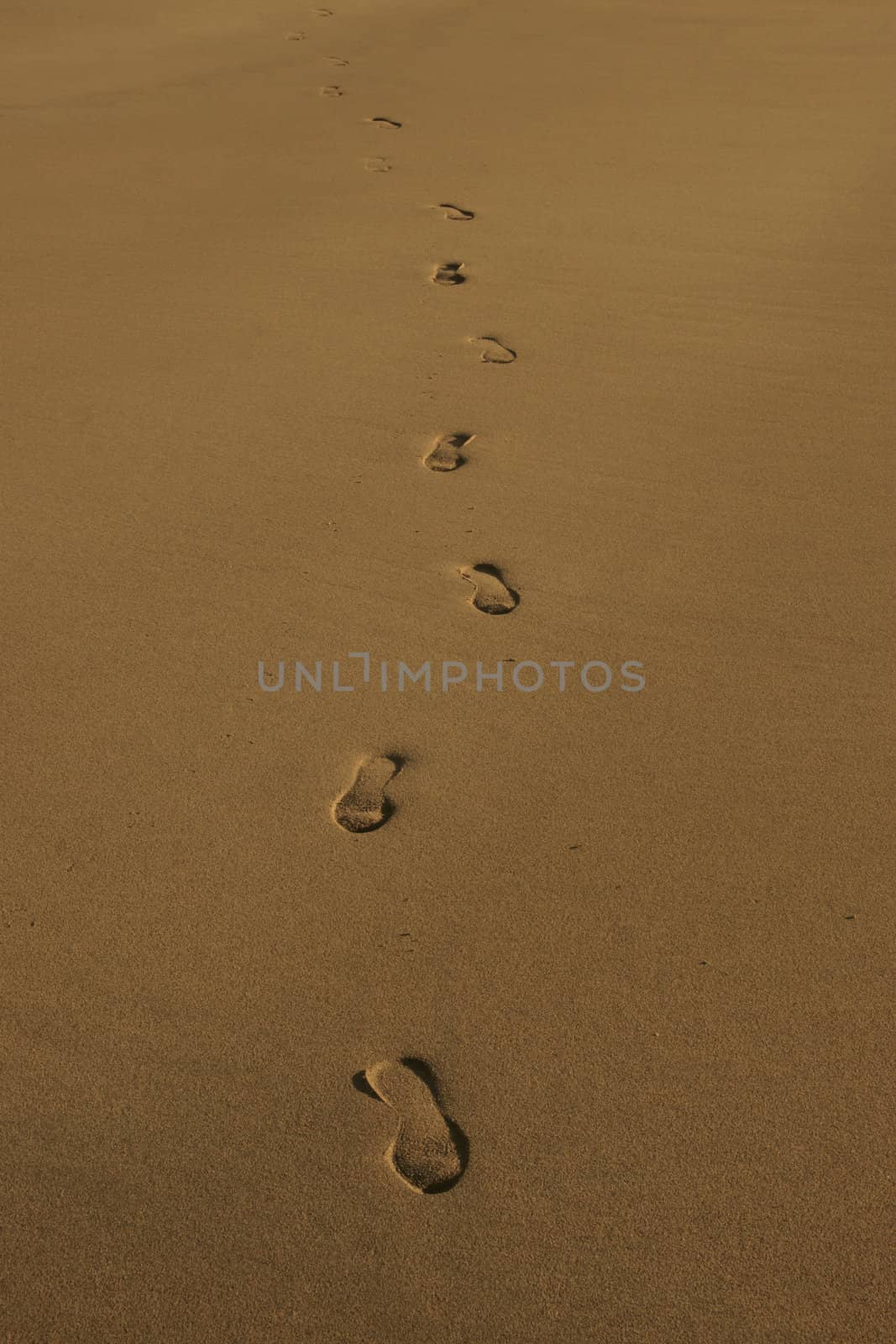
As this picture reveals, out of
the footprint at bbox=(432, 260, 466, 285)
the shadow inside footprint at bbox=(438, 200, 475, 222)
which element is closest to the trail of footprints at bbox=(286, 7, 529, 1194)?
the footprint at bbox=(432, 260, 466, 285)

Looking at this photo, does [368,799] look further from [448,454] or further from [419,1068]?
[448,454]

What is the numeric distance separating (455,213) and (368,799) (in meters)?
2.81

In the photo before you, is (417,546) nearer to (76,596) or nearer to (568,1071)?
(76,596)

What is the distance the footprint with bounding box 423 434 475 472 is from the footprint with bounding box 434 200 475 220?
1556 mm

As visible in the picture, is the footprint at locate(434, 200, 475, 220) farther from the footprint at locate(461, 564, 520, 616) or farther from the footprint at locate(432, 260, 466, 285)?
the footprint at locate(461, 564, 520, 616)

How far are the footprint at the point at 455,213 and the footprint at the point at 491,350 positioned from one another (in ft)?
3.22

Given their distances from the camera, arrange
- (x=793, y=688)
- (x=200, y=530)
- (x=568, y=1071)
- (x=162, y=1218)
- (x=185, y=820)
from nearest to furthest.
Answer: (x=162, y=1218)
(x=568, y=1071)
(x=185, y=820)
(x=793, y=688)
(x=200, y=530)

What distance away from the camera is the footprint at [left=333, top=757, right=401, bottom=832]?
1.83m

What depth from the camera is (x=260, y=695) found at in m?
2.06

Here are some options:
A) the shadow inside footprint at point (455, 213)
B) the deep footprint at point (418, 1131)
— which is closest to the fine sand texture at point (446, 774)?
the deep footprint at point (418, 1131)

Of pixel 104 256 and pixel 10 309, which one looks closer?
pixel 10 309

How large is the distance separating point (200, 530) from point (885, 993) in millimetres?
1627

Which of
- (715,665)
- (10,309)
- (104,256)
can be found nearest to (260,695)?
(715,665)

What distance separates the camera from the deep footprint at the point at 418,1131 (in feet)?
4.53
